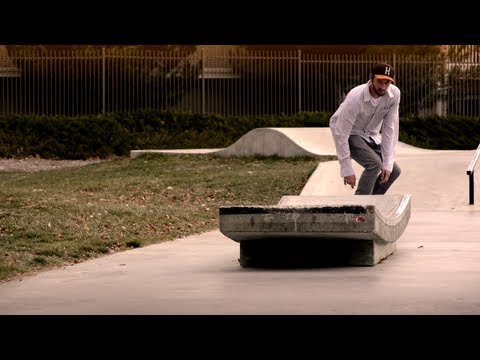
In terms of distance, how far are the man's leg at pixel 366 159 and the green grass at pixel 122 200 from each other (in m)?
2.49

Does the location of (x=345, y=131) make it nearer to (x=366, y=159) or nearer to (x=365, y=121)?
(x=365, y=121)

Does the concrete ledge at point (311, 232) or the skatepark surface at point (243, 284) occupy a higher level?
the concrete ledge at point (311, 232)

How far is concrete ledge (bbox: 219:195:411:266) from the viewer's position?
32.2 feet

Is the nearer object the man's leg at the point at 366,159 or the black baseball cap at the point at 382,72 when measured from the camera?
the black baseball cap at the point at 382,72

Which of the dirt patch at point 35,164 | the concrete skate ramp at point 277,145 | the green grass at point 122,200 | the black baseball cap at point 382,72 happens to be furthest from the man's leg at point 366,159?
the dirt patch at point 35,164

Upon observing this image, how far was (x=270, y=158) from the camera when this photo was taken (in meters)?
26.6

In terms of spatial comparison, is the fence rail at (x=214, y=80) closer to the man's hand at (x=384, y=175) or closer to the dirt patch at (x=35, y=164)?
the dirt patch at (x=35, y=164)

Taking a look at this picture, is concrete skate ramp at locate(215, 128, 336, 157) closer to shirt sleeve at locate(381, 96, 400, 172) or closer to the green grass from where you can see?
the green grass

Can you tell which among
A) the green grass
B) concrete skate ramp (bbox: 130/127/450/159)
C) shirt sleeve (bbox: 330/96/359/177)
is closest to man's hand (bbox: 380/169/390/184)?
shirt sleeve (bbox: 330/96/359/177)

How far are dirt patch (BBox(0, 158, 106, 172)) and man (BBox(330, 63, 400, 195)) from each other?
17051mm

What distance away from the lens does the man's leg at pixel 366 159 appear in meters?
12.3

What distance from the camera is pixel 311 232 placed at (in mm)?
9891

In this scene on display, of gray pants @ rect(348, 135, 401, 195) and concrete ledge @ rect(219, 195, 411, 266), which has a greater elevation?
gray pants @ rect(348, 135, 401, 195)

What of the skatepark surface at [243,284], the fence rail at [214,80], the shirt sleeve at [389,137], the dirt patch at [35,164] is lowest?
the skatepark surface at [243,284]
